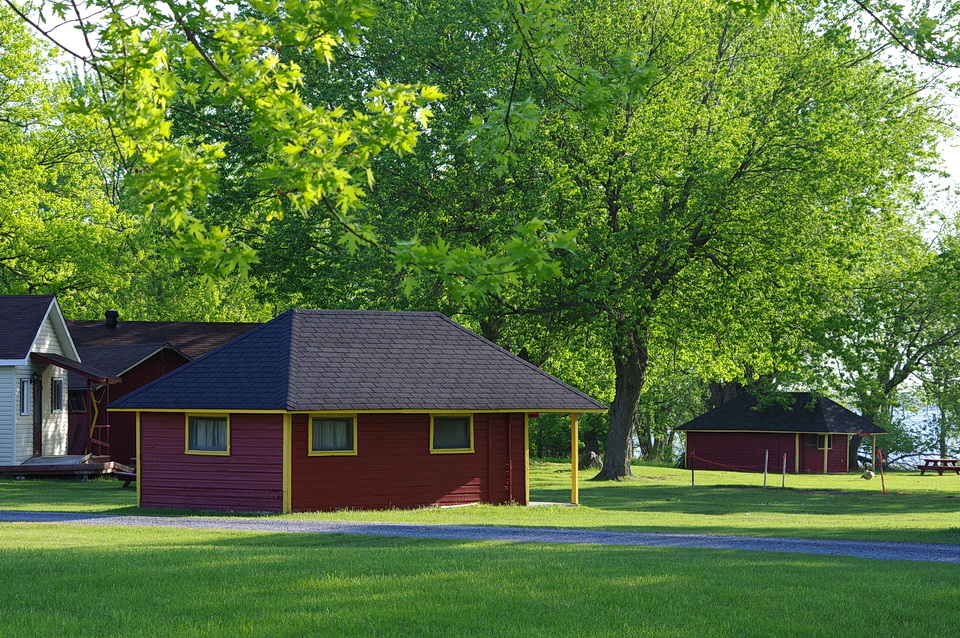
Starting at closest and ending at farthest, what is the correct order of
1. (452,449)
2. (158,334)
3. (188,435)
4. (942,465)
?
(188,435) < (452,449) < (158,334) < (942,465)

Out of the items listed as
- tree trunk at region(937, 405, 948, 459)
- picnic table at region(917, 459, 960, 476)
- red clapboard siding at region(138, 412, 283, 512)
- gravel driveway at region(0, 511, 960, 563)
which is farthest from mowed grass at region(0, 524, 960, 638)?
tree trunk at region(937, 405, 948, 459)

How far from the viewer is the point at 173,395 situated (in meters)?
25.7

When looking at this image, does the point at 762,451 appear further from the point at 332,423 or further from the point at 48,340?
the point at 332,423

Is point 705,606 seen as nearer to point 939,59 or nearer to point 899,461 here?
point 939,59

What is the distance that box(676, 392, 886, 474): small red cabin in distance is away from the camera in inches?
2233

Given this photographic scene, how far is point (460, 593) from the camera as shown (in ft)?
36.3

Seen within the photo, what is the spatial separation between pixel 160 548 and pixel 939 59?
37.6 ft

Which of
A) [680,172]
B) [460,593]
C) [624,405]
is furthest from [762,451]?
[460,593]

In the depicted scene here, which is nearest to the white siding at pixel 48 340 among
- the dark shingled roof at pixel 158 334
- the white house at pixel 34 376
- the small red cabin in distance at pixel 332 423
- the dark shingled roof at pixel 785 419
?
the white house at pixel 34 376

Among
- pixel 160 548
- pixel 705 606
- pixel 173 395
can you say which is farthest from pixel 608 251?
pixel 705 606

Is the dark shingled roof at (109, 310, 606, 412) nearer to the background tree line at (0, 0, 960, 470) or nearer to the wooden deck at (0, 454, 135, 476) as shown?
the background tree line at (0, 0, 960, 470)

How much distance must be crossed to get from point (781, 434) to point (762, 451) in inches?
50.8

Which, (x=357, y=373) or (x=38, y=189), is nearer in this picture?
(x=357, y=373)

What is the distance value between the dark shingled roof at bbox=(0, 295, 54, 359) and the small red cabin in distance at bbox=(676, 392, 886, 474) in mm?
32745
